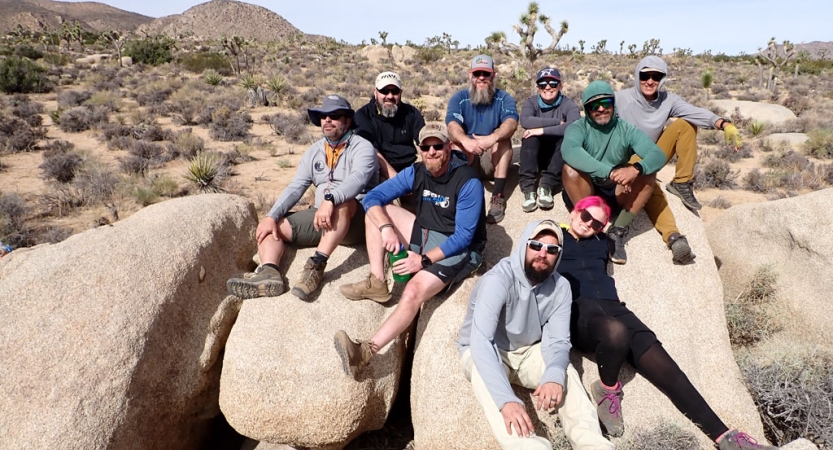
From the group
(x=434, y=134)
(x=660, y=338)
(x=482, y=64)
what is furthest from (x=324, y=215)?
(x=660, y=338)

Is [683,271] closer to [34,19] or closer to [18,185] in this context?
[18,185]

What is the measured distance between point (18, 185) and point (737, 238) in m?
14.3

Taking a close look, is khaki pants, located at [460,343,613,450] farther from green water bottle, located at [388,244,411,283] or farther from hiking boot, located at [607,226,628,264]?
hiking boot, located at [607,226,628,264]

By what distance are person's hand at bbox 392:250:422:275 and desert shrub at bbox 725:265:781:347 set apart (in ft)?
11.7

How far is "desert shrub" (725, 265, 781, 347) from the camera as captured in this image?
4.77 m

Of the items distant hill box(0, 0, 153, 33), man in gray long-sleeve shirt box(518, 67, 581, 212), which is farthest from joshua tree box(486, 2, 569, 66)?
distant hill box(0, 0, 153, 33)

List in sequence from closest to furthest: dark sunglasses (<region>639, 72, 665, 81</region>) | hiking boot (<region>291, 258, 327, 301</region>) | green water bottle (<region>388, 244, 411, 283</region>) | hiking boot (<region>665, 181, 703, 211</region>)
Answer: green water bottle (<region>388, 244, 411, 283</region>)
hiking boot (<region>291, 258, 327, 301</region>)
dark sunglasses (<region>639, 72, 665, 81</region>)
hiking boot (<region>665, 181, 703, 211</region>)

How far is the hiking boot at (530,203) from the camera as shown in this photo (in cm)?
551

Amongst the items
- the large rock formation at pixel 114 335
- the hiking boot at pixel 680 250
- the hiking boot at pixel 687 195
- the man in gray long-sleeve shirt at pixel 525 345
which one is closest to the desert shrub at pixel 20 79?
the large rock formation at pixel 114 335

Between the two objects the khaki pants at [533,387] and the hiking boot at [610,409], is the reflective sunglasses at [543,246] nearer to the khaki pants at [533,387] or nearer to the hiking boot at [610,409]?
the khaki pants at [533,387]

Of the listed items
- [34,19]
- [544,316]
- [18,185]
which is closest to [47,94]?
[18,185]

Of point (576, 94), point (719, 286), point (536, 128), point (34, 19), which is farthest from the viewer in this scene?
point (34, 19)

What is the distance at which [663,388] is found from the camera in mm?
3590

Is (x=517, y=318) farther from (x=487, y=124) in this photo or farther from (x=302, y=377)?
(x=487, y=124)
